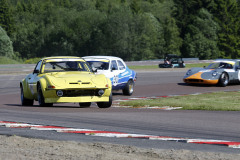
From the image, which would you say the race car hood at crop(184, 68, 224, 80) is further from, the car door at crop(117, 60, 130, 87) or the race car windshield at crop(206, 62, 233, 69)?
the car door at crop(117, 60, 130, 87)

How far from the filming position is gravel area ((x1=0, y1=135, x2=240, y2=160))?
6066 mm

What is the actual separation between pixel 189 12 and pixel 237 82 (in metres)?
84.3

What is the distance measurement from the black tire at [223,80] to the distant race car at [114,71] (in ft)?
21.4

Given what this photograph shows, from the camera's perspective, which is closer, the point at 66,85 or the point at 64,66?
the point at 66,85

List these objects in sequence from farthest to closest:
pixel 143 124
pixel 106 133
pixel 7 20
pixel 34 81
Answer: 1. pixel 7 20
2. pixel 34 81
3. pixel 143 124
4. pixel 106 133

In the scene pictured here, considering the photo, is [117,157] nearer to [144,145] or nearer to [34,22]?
[144,145]

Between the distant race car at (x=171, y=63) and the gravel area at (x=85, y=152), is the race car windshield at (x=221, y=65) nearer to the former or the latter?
the gravel area at (x=85, y=152)

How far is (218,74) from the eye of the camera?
80.3 ft

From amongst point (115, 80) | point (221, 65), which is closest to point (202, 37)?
point (221, 65)

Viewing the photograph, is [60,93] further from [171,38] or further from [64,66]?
[171,38]

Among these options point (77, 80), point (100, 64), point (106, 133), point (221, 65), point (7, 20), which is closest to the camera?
point (106, 133)

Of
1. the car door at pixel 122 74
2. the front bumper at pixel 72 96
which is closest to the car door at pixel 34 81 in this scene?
the front bumper at pixel 72 96

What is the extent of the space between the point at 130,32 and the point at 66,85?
3034 inches

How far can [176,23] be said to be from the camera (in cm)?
10700
